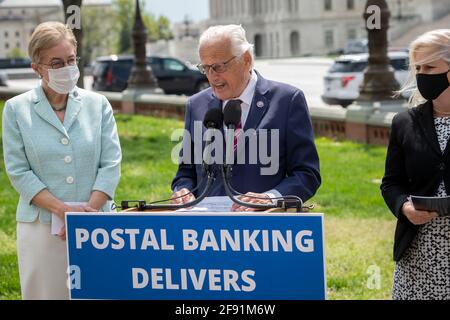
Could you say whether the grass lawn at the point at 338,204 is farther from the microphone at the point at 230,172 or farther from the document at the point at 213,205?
the microphone at the point at 230,172

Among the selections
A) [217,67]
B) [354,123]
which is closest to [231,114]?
[217,67]

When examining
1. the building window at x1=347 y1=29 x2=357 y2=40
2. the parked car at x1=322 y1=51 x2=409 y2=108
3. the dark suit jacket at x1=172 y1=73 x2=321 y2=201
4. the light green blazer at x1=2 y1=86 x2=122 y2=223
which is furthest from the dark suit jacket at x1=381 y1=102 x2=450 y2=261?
the building window at x1=347 y1=29 x2=357 y2=40

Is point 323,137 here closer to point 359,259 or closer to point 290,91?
point 359,259

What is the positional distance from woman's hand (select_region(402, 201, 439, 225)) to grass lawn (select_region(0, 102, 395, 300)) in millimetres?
1378

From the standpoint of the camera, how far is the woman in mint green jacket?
4207 millimetres

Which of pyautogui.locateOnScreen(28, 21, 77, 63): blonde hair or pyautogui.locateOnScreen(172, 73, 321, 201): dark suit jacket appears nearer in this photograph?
pyautogui.locateOnScreen(172, 73, 321, 201): dark suit jacket

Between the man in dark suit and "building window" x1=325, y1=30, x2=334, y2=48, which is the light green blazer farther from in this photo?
"building window" x1=325, y1=30, x2=334, y2=48

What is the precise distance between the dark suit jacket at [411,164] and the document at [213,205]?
768mm

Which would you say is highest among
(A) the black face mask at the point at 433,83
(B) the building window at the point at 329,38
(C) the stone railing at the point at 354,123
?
(A) the black face mask at the point at 433,83

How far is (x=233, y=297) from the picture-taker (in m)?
3.17

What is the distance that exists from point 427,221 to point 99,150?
1.50 meters

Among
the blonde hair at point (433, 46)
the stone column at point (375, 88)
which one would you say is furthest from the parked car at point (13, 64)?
the blonde hair at point (433, 46)

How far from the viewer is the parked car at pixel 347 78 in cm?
2341

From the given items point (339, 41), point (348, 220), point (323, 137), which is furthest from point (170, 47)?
point (348, 220)
